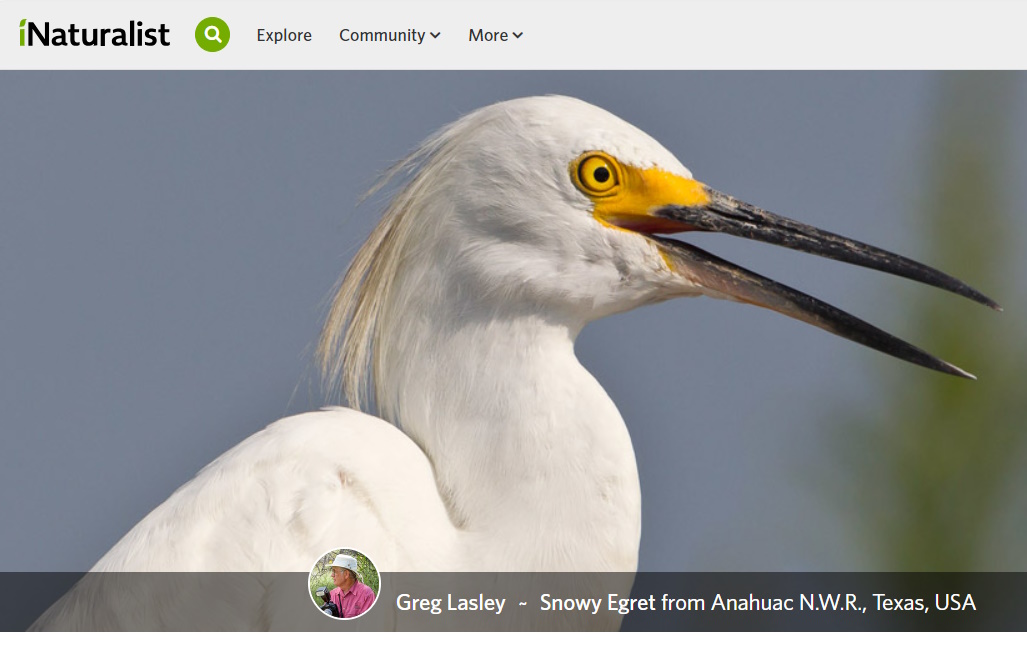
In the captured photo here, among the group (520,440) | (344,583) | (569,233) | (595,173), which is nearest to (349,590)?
(344,583)

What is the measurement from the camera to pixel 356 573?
322 cm

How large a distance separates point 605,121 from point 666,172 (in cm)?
18

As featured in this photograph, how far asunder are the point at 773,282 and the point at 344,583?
1.22m

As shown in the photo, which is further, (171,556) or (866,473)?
(866,473)

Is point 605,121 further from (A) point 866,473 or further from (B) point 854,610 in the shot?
(A) point 866,473

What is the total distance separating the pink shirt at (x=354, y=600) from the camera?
3.19m

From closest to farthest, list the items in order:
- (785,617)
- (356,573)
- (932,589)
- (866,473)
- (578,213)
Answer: (356,573) → (578,213) → (785,617) → (932,589) → (866,473)

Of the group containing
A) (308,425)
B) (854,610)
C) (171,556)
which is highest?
(308,425)

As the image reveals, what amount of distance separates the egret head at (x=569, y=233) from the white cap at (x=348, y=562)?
552mm

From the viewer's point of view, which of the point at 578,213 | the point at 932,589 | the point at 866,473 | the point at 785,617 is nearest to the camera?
the point at 578,213

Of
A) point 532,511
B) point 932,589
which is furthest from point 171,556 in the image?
point 932,589

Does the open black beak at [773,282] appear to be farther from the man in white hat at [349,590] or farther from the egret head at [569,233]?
the man in white hat at [349,590]
